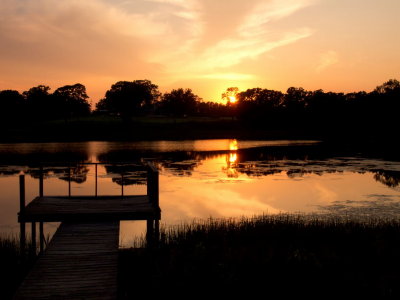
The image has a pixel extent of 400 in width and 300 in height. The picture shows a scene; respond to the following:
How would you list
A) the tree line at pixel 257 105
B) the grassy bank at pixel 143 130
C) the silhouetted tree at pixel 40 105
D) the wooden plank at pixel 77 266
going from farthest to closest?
the silhouetted tree at pixel 40 105, the tree line at pixel 257 105, the grassy bank at pixel 143 130, the wooden plank at pixel 77 266

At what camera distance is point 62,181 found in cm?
3347

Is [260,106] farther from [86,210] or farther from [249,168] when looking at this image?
[86,210]

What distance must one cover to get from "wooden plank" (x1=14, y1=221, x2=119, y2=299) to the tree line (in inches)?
4747

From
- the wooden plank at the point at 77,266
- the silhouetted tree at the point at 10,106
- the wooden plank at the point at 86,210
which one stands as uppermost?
the silhouetted tree at the point at 10,106

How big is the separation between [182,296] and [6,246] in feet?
22.2

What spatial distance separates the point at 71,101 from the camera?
155625mm

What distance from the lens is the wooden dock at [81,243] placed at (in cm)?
1005

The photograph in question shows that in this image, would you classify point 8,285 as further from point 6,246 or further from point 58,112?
point 58,112

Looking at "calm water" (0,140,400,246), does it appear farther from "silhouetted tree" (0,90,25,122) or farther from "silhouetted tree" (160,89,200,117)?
"silhouetted tree" (160,89,200,117)

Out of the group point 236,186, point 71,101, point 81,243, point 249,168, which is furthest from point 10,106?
point 81,243

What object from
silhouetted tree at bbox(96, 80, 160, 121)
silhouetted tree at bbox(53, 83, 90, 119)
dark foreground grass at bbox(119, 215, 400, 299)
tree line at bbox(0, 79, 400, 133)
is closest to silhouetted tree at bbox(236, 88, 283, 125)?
tree line at bbox(0, 79, 400, 133)

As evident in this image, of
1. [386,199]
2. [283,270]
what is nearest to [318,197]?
[386,199]

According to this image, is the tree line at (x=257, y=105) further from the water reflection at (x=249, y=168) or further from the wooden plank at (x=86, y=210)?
the wooden plank at (x=86, y=210)

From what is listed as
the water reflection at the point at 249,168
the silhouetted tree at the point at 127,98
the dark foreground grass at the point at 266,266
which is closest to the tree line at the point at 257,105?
the silhouetted tree at the point at 127,98
